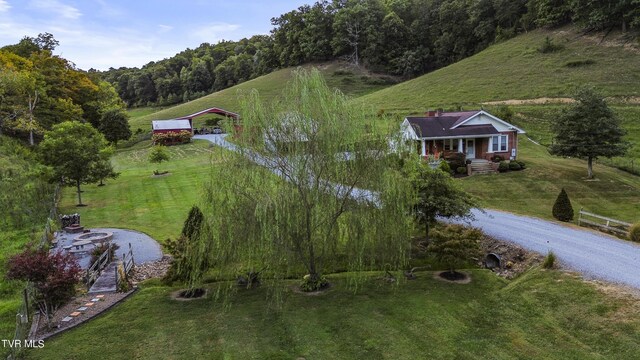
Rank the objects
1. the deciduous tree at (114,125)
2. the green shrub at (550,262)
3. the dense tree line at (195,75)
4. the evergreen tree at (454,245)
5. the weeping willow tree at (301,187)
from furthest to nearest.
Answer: the dense tree line at (195,75), the deciduous tree at (114,125), the evergreen tree at (454,245), the green shrub at (550,262), the weeping willow tree at (301,187)

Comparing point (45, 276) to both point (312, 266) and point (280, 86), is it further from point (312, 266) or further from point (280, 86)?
point (280, 86)

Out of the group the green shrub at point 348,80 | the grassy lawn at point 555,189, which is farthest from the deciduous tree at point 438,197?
the green shrub at point 348,80

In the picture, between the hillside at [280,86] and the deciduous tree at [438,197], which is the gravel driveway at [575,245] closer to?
the deciduous tree at [438,197]

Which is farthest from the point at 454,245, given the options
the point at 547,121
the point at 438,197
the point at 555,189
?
the point at 547,121

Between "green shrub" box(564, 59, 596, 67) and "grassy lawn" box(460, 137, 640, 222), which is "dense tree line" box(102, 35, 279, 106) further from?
"grassy lawn" box(460, 137, 640, 222)

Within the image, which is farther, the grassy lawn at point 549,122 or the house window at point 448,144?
the grassy lawn at point 549,122

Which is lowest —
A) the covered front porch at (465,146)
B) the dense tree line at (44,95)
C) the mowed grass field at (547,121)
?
Result: the covered front porch at (465,146)

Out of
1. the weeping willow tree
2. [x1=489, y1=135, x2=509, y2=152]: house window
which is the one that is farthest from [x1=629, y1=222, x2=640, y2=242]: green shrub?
[x1=489, y1=135, x2=509, y2=152]: house window
